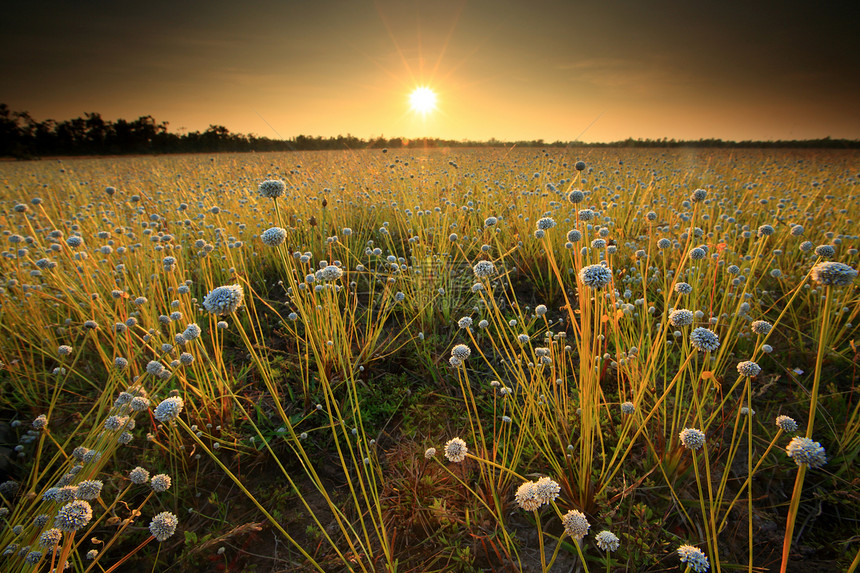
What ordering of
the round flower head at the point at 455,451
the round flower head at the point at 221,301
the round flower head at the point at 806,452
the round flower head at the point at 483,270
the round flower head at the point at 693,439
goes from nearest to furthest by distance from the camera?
the round flower head at the point at 806,452 → the round flower head at the point at 693,439 → the round flower head at the point at 455,451 → the round flower head at the point at 221,301 → the round flower head at the point at 483,270

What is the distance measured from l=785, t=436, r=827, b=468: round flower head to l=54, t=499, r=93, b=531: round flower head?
207 cm

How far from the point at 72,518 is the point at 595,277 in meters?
1.91

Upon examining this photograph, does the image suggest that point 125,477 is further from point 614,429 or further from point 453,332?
point 614,429

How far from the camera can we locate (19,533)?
4.50ft

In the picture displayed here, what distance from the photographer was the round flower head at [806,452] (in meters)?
1.00

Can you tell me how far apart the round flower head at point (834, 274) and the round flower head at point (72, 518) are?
7.76ft

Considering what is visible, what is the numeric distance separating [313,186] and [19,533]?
5.56 metres

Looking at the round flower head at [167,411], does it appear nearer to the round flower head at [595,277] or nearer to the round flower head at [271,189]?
the round flower head at [271,189]

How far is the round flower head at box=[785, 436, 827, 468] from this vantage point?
1000 mm

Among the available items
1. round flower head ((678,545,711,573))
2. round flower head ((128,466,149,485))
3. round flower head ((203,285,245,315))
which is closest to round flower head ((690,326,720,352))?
round flower head ((678,545,711,573))

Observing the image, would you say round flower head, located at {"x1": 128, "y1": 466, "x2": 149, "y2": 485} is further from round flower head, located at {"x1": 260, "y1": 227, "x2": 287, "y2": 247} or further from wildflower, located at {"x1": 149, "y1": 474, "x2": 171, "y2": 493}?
round flower head, located at {"x1": 260, "y1": 227, "x2": 287, "y2": 247}

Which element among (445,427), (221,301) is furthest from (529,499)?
(221,301)

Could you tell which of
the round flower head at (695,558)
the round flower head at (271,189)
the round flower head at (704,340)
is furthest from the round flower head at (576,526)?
the round flower head at (271,189)

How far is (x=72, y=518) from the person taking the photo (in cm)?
108
